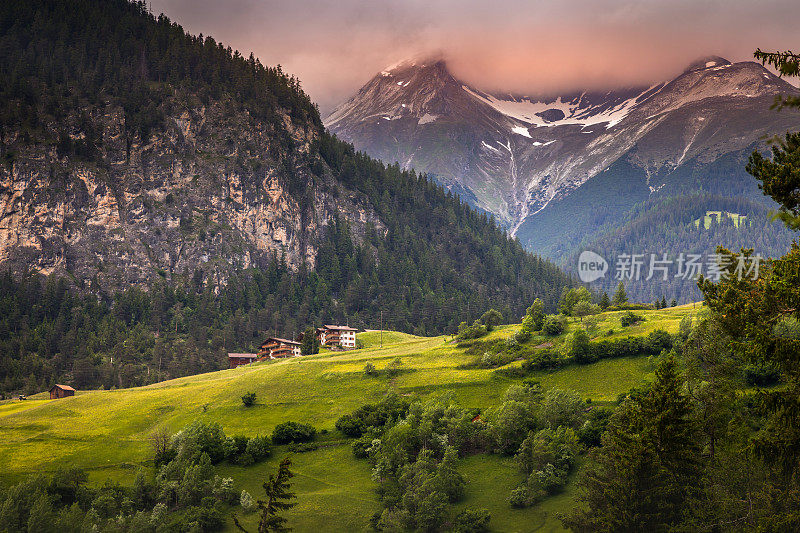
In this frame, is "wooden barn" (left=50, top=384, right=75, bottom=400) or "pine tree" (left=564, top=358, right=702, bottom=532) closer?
"pine tree" (left=564, top=358, right=702, bottom=532)

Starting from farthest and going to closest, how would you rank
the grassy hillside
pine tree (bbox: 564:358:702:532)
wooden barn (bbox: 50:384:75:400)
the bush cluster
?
wooden barn (bbox: 50:384:75:400), the bush cluster, the grassy hillside, pine tree (bbox: 564:358:702:532)

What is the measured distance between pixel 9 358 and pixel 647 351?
186 m

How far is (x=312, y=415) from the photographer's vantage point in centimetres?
11862

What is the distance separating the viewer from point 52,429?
4587 inches

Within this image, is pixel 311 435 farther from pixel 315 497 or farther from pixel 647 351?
pixel 647 351

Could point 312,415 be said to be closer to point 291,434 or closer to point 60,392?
point 291,434

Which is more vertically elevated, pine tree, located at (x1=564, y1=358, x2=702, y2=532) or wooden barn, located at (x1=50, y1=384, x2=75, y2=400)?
pine tree, located at (x1=564, y1=358, x2=702, y2=532)

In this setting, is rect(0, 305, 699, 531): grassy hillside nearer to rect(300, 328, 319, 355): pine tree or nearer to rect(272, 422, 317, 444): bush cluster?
rect(272, 422, 317, 444): bush cluster

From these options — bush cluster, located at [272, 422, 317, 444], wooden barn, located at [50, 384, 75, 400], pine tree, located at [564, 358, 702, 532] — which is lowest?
bush cluster, located at [272, 422, 317, 444]

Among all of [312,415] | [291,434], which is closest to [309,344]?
[312,415]

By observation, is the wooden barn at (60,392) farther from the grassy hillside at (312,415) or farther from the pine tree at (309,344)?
the pine tree at (309,344)

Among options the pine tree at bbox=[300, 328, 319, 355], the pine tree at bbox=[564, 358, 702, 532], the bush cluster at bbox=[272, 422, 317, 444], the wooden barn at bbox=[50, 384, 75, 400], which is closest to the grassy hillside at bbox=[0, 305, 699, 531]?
the bush cluster at bbox=[272, 422, 317, 444]

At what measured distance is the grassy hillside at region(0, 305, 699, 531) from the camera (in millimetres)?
84625

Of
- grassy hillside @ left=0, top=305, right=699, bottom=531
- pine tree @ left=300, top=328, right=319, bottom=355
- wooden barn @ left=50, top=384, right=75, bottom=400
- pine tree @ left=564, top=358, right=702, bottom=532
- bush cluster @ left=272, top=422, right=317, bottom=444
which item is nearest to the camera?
pine tree @ left=564, top=358, right=702, bottom=532
